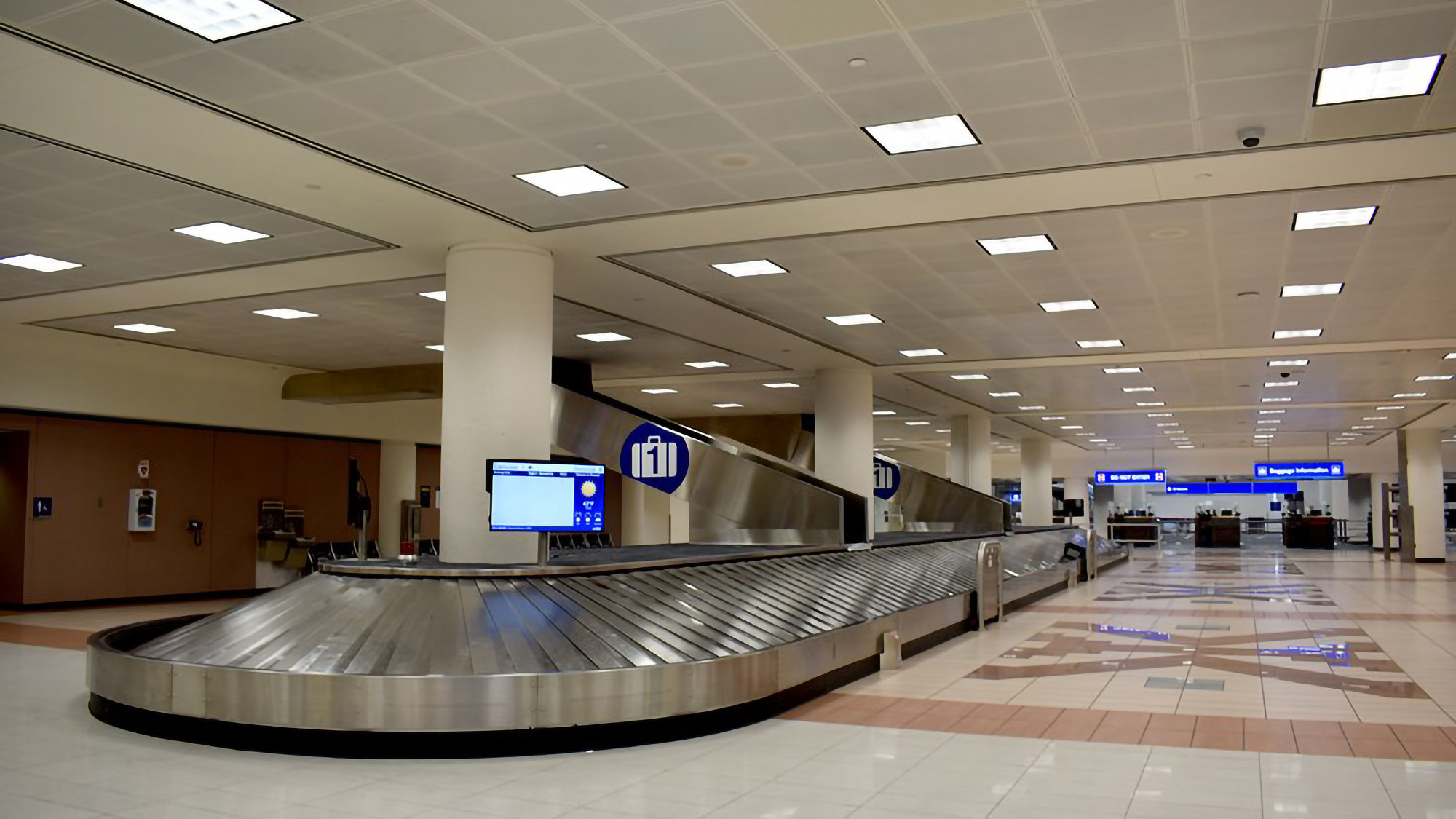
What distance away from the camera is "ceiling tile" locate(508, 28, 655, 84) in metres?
6.16

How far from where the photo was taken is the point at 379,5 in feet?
18.7

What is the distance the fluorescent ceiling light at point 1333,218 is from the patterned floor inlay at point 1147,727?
458 centimetres

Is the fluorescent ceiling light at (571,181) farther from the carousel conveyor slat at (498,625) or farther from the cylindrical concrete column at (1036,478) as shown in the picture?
the cylindrical concrete column at (1036,478)

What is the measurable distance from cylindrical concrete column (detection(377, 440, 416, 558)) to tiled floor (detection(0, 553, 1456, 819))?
13.5 metres

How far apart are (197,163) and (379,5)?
11.4ft

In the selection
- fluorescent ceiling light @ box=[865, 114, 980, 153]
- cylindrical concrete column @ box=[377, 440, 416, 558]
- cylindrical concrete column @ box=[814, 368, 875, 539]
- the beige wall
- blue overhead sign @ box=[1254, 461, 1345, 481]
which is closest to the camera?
fluorescent ceiling light @ box=[865, 114, 980, 153]

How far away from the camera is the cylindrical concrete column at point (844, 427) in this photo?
805 inches

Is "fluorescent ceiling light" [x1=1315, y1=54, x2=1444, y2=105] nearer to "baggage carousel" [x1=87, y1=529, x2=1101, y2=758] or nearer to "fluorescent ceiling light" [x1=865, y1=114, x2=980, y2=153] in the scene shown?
"fluorescent ceiling light" [x1=865, y1=114, x2=980, y2=153]

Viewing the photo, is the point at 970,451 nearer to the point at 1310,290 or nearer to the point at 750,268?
the point at 1310,290

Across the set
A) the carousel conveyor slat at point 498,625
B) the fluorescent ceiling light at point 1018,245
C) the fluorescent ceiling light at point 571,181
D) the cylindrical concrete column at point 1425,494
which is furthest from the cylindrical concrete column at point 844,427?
the cylindrical concrete column at point 1425,494

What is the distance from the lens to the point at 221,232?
10.6 meters

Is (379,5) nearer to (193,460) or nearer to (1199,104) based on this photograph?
(1199,104)

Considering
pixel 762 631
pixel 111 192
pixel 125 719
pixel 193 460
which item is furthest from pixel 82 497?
pixel 762 631

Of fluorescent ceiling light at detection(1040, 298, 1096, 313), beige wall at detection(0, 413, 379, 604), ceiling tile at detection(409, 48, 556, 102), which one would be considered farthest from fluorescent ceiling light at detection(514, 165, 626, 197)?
beige wall at detection(0, 413, 379, 604)
